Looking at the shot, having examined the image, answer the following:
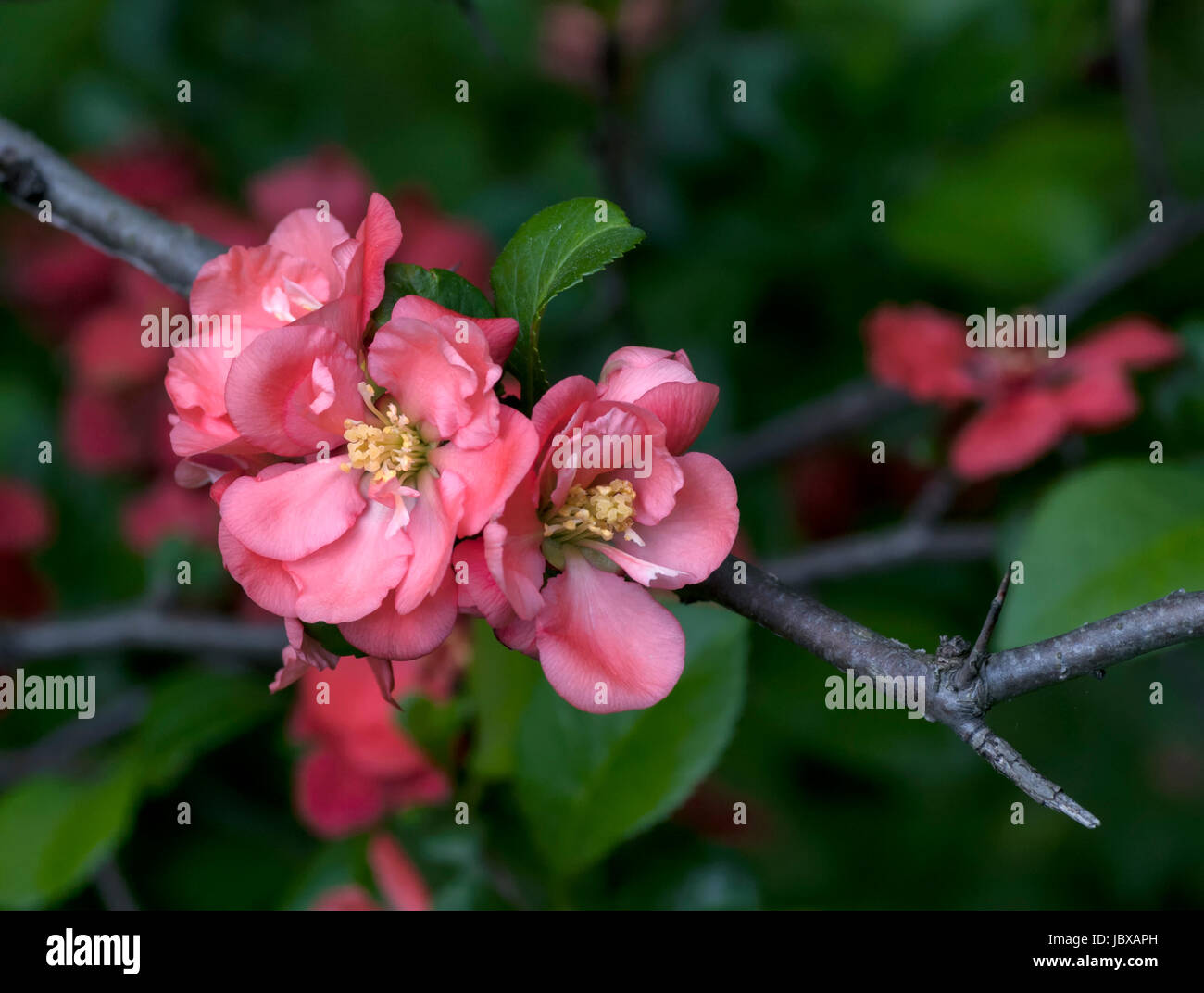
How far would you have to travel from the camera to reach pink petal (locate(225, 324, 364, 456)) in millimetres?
497

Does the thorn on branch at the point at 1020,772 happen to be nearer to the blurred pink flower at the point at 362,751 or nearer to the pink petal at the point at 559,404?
the pink petal at the point at 559,404

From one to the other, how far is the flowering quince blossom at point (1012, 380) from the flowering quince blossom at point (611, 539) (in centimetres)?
52

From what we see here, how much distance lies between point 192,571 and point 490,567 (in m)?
0.91

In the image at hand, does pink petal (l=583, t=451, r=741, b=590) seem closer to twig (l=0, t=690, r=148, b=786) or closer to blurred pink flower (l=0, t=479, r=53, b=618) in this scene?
twig (l=0, t=690, r=148, b=786)

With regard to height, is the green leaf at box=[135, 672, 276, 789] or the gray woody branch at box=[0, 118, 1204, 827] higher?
the gray woody branch at box=[0, 118, 1204, 827]

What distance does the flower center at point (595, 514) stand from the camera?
52 centimetres

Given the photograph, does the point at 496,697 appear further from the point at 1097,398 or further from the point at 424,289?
the point at 1097,398

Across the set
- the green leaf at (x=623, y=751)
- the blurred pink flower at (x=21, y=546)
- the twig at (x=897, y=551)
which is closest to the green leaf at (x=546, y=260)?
the green leaf at (x=623, y=751)

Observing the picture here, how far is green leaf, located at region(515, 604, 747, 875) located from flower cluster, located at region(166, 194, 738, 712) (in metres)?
0.35

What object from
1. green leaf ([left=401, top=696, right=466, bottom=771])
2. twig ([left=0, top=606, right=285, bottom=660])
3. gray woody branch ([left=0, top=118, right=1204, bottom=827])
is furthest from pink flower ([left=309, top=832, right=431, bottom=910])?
gray woody branch ([left=0, top=118, right=1204, bottom=827])

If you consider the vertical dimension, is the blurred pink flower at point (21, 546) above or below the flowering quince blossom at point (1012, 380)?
below

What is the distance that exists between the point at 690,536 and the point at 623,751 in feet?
1.38

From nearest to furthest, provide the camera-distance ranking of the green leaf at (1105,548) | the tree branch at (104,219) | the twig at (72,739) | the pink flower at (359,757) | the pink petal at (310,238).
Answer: the pink petal at (310,238)
the tree branch at (104,219)
the green leaf at (1105,548)
the pink flower at (359,757)
the twig at (72,739)

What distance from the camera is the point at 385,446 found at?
1.78 ft
